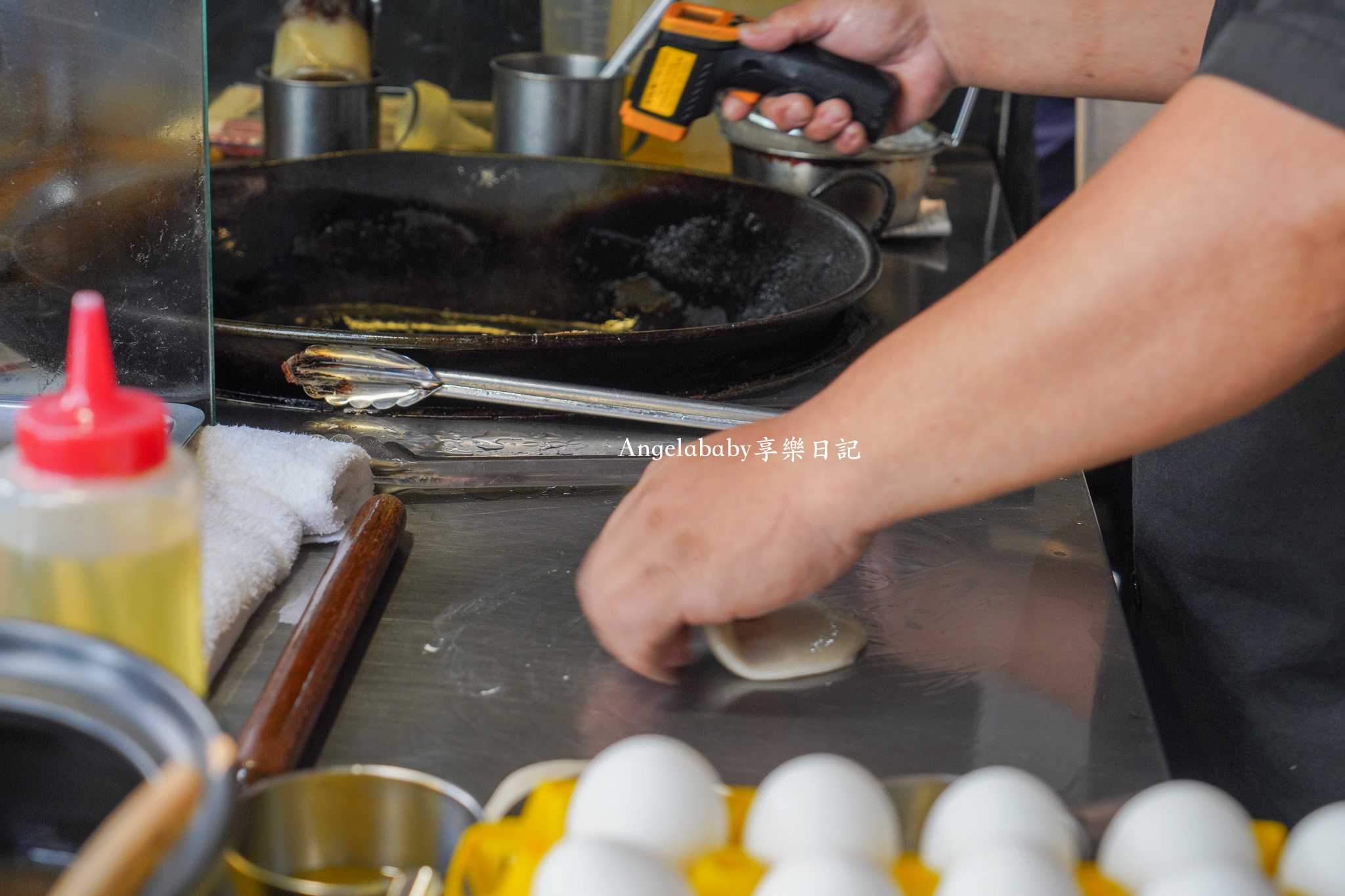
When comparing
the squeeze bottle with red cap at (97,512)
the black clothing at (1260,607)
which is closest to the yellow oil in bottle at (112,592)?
the squeeze bottle with red cap at (97,512)

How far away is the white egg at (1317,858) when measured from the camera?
45 cm

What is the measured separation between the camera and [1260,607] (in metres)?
0.93

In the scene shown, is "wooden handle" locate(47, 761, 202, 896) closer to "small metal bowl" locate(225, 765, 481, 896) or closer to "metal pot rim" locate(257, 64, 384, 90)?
"small metal bowl" locate(225, 765, 481, 896)

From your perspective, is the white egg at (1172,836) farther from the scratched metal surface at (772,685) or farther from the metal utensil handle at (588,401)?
the metal utensil handle at (588,401)

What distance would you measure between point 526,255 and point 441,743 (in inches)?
42.6

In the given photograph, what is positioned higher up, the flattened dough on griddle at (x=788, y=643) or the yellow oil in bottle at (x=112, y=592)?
→ the yellow oil in bottle at (x=112, y=592)

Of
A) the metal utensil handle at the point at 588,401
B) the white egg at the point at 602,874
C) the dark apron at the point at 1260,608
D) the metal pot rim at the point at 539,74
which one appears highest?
the metal pot rim at the point at 539,74

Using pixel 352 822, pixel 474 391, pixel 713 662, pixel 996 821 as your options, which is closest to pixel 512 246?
pixel 474 391

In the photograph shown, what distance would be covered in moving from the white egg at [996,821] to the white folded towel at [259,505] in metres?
0.42

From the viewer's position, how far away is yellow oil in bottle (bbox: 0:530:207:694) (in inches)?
17.7

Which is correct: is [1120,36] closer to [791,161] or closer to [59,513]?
[791,161]

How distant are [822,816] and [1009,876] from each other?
0.26ft

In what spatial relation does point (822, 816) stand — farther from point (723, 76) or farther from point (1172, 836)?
point (723, 76)

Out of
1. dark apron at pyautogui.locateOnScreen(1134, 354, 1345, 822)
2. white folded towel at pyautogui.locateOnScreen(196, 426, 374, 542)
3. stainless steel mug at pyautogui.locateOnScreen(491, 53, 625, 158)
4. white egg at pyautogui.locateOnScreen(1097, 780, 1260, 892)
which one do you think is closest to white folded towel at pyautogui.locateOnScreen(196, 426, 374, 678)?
white folded towel at pyautogui.locateOnScreen(196, 426, 374, 542)
